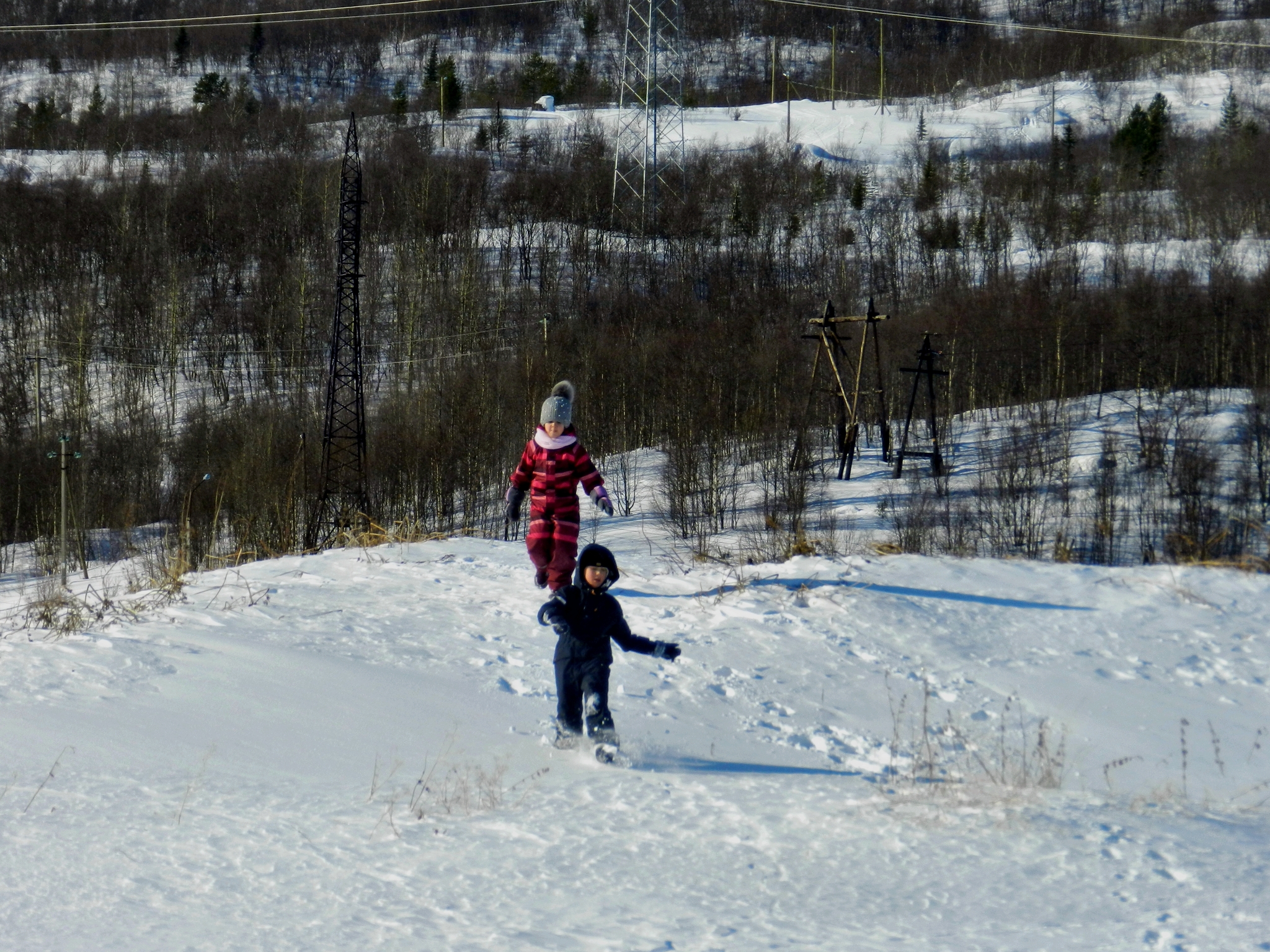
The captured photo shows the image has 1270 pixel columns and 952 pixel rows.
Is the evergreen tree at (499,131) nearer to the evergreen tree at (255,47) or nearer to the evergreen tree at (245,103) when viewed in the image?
the evergreen tree at (245,103)

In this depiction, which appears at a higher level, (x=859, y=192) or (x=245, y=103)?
(x=245, y=103)

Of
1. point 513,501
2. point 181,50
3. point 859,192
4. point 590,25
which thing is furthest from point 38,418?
point 590,25

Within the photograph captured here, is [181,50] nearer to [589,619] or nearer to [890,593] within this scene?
[890,593]

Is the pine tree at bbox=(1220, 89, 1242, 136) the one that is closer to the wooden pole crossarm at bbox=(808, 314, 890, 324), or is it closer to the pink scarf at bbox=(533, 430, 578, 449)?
the wooden pole crossarm at bbox=(808, 314, 890, 324)

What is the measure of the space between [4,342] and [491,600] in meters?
55.5

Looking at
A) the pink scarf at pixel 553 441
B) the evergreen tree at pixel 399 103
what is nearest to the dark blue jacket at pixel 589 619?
the pink scarf at pixel 553 441

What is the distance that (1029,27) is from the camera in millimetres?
91062

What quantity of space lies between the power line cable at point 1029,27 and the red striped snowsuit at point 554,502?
6732cm

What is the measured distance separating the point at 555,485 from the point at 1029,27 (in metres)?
98.2

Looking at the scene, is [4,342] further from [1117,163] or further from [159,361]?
[1117,163]

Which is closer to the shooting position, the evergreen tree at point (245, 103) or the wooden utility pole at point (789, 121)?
the wooden utility pole at point (789, 121)

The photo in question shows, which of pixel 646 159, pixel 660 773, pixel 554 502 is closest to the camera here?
pixel 660 773

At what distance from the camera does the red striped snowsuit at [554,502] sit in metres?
8.50

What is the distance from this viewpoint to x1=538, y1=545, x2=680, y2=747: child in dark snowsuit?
549 centimetres
